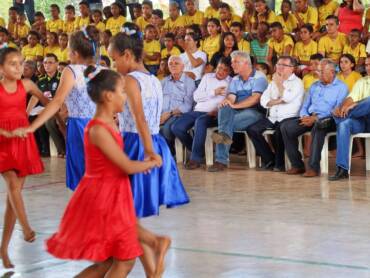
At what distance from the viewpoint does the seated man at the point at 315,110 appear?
1030 cm

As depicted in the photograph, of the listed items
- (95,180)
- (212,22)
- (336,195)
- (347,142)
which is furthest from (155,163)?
(212,22)

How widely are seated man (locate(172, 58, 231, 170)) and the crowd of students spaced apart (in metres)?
0.01

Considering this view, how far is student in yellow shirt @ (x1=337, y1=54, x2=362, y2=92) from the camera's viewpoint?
10930 mm

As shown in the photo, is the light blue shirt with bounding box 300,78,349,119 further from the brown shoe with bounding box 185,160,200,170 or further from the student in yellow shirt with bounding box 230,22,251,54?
the student in yellow shirt with bounding box 230,22,251,54

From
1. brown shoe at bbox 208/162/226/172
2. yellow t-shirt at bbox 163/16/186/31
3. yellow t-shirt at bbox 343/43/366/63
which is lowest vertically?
brown shoe at bbox 208/162/226/172

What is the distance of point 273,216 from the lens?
7586mm

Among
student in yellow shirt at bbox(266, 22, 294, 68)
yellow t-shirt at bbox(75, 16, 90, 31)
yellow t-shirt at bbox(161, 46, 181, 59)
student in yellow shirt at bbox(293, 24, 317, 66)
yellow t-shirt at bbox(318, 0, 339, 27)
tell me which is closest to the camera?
student in yellow shirt at bbox(293, 24, 317, 66)

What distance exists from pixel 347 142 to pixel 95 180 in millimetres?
5955

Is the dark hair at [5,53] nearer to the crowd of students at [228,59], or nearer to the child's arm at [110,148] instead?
the child's arm at [110,148]

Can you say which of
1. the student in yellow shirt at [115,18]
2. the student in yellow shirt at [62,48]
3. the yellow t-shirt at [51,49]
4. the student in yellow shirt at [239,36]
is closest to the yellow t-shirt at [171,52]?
the student in yellow shirt at [239,36]

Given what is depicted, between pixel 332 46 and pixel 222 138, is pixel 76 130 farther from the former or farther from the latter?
pixel 332 46

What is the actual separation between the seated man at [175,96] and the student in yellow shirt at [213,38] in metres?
1.50

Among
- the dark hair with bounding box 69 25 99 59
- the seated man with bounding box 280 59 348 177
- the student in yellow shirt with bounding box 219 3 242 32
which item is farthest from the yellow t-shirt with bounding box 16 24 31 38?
the dark hair with bounding box 69 25 99 59

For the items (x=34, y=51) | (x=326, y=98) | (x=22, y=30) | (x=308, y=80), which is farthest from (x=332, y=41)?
(x=22, y=30)
